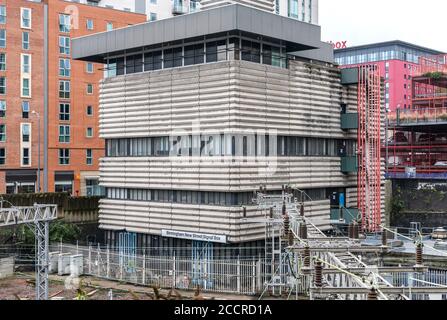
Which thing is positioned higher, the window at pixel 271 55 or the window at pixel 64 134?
the window at pixel 271 55

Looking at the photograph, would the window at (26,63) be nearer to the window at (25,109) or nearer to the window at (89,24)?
the window at (25,109)

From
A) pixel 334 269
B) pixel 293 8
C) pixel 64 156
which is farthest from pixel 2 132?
pixel 293 8

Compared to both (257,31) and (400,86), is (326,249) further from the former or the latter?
(400,86)

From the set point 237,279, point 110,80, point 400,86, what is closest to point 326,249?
point 237,279

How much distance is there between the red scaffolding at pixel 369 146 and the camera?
134ft

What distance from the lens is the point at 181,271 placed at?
3372 centimetres

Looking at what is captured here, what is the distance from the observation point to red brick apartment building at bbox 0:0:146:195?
60656 millimetres

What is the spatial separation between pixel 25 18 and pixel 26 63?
A: 4831mm

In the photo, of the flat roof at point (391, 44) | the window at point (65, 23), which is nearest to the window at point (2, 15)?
the window at point (65, 23)

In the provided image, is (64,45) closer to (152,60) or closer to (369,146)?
(152,60)

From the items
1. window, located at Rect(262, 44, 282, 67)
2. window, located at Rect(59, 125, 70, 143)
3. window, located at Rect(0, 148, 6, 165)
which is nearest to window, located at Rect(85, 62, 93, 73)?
window, located at Rect(59, 125, 70, 143)

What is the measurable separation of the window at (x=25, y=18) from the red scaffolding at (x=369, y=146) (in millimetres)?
38046

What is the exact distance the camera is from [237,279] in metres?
31.3

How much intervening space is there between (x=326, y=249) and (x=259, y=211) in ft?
48.1
